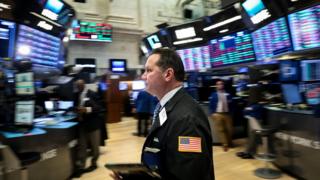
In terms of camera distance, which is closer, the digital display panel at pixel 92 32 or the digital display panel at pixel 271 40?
the digital display panel at pixel 271 40

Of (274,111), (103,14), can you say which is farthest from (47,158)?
(103,14)

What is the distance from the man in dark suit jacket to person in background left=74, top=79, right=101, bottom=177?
3151mm

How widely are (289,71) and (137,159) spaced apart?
125 inches

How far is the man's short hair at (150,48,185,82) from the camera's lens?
1.36m

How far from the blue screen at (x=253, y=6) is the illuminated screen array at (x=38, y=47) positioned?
135 inches

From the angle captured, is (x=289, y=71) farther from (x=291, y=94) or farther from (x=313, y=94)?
(x=313, y=94)

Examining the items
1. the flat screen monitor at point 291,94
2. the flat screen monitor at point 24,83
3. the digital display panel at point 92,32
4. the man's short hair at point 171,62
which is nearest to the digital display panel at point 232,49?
the flat screen monitor at point 291,94

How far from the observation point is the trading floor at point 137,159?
4.30m

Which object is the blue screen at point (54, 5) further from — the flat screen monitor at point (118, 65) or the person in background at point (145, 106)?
the flat screen monitor at point (118, 65)

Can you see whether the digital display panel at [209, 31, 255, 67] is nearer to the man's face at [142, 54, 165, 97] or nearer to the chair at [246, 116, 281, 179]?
the chair at [246, 116, 281, 179]

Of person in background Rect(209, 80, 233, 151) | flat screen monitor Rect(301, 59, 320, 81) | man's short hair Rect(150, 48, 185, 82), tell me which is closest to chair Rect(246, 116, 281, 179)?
flat screen monitor Rect(301, 59, 320, 81)

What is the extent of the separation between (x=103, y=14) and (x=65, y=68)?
7003 mm

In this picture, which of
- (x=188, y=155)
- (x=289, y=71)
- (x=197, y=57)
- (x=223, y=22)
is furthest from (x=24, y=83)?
(x=197, y=57)

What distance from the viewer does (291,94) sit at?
4.20 metres
